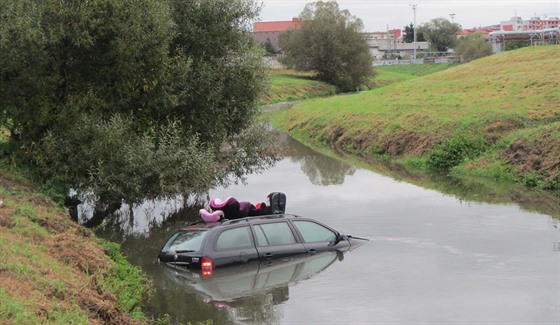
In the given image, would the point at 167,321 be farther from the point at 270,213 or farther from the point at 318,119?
the point at 318,119

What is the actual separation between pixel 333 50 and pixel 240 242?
79740mm

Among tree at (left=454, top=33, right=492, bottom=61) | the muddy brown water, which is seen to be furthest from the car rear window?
tree at (left=454, top=33, right=492, bottom=61)

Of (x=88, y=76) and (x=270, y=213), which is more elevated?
(x=88, y=76)

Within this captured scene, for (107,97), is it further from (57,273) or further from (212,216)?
(57,273)

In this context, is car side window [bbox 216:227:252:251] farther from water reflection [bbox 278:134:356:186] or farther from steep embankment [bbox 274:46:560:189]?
steep embankment [bbox 274:46:560:189]

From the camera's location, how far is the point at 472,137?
32.8 m

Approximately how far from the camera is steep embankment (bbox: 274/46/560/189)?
29203 mm

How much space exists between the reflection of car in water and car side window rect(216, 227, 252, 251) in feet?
1.34

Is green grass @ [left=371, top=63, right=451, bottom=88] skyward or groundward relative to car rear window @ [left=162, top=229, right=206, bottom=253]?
groundward

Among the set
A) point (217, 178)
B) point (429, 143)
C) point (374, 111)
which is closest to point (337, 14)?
point (374, 111)

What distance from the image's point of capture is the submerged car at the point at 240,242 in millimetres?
14188

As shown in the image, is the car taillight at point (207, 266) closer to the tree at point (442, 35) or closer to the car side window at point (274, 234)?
the car side window at point (274, 234)

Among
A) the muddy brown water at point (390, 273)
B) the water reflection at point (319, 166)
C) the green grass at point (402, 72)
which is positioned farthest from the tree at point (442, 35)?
the muddy brown water at point (390, 273)

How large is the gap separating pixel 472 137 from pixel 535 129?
2.91 meters
